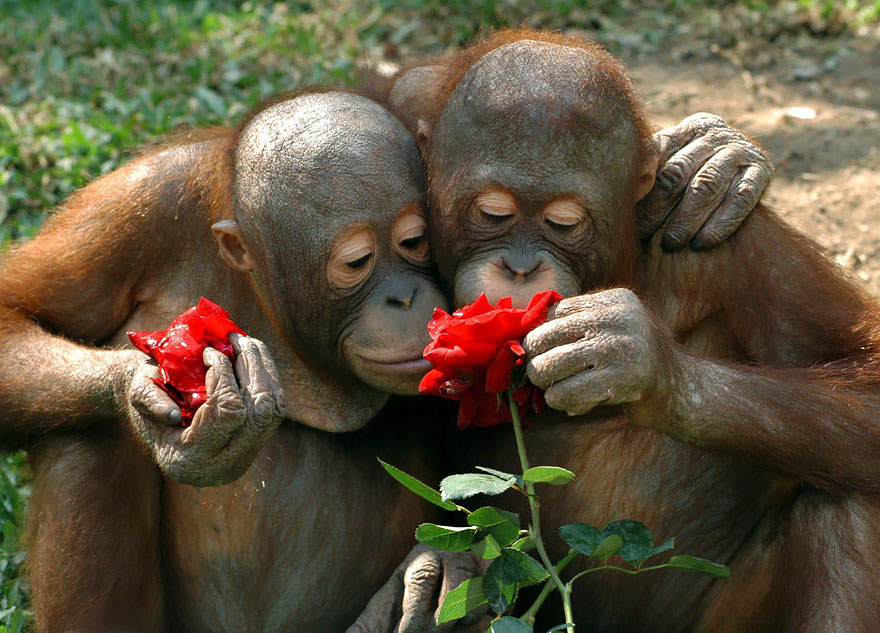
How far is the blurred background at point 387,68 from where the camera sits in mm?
6211

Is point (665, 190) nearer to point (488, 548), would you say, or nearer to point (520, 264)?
point (520, 264)

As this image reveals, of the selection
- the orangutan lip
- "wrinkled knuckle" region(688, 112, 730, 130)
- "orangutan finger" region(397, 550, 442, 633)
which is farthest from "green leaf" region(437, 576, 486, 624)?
"wrinkled knuckle" region(688, 112, 730, 130)

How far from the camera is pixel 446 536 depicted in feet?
10.7

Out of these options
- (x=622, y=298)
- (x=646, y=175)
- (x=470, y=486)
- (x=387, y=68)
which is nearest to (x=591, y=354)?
(x=622, y=298)

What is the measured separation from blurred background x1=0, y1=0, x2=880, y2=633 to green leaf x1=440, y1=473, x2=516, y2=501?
10.1 feet

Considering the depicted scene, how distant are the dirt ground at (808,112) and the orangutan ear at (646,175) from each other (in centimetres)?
197

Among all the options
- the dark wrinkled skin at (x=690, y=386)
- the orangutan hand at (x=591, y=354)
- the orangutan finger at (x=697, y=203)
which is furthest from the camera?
the orangutan finger at (x=697, y=203)

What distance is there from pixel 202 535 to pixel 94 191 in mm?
1187

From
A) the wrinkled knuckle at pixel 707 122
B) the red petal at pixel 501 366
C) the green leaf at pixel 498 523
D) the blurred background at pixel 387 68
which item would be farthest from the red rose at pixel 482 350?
the blurred background at pixel 387 68

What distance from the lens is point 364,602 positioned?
157 inches

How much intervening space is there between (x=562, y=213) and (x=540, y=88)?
362 millimetres

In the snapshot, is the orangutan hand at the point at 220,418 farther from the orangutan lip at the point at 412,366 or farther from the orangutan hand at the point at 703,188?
the orangutan hand at the point at 703,188

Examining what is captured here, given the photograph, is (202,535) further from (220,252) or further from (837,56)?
(837,56)

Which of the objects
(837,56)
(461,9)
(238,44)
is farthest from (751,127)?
(238,44)
